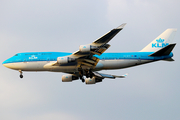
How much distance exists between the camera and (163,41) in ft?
202

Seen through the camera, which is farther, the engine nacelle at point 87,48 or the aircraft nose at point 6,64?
the aircraft nose at point 6,64

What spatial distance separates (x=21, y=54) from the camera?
58.1 m

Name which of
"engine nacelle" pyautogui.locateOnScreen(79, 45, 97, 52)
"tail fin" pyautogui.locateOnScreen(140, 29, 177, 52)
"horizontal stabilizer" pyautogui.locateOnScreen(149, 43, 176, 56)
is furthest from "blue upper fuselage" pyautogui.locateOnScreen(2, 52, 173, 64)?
"engine nacelle" pyautogui.locateOnScreen(79, 45, 97, 52)

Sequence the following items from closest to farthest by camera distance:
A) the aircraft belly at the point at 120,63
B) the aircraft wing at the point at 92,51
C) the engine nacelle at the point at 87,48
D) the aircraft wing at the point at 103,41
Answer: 1. the aircraft wing at the point at 103,41
2. the aircraft wing at the point at 92,51
3. the engine nacelle at the point at 87,48
4. the aircraft belly at the point at 120,63

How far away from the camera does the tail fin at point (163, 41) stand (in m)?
61.6

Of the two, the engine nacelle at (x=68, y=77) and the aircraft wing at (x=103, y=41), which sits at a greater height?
the aircraft wing at (x=103, y=41)

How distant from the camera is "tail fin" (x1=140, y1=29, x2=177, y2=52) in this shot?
202ft

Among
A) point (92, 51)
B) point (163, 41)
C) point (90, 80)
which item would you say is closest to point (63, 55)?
point (90, 80)

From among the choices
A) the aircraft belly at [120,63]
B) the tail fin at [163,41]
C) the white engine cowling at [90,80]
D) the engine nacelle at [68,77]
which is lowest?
the white engine cowling at [90,80]

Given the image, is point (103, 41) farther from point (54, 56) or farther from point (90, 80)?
point (90, 80)

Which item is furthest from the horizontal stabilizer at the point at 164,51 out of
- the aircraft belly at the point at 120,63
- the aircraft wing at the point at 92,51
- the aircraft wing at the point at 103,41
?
the aircraft wing at the point at 103,41

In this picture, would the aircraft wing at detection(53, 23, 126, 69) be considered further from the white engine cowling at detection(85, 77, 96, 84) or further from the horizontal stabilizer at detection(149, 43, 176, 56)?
the horizontal stabilizer at detection(149, 43, 176, 56)

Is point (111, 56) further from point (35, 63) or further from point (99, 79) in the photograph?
point (35, 63)

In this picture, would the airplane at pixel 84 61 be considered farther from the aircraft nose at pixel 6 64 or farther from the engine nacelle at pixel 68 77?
the engine nacelle at pixel 68 77
